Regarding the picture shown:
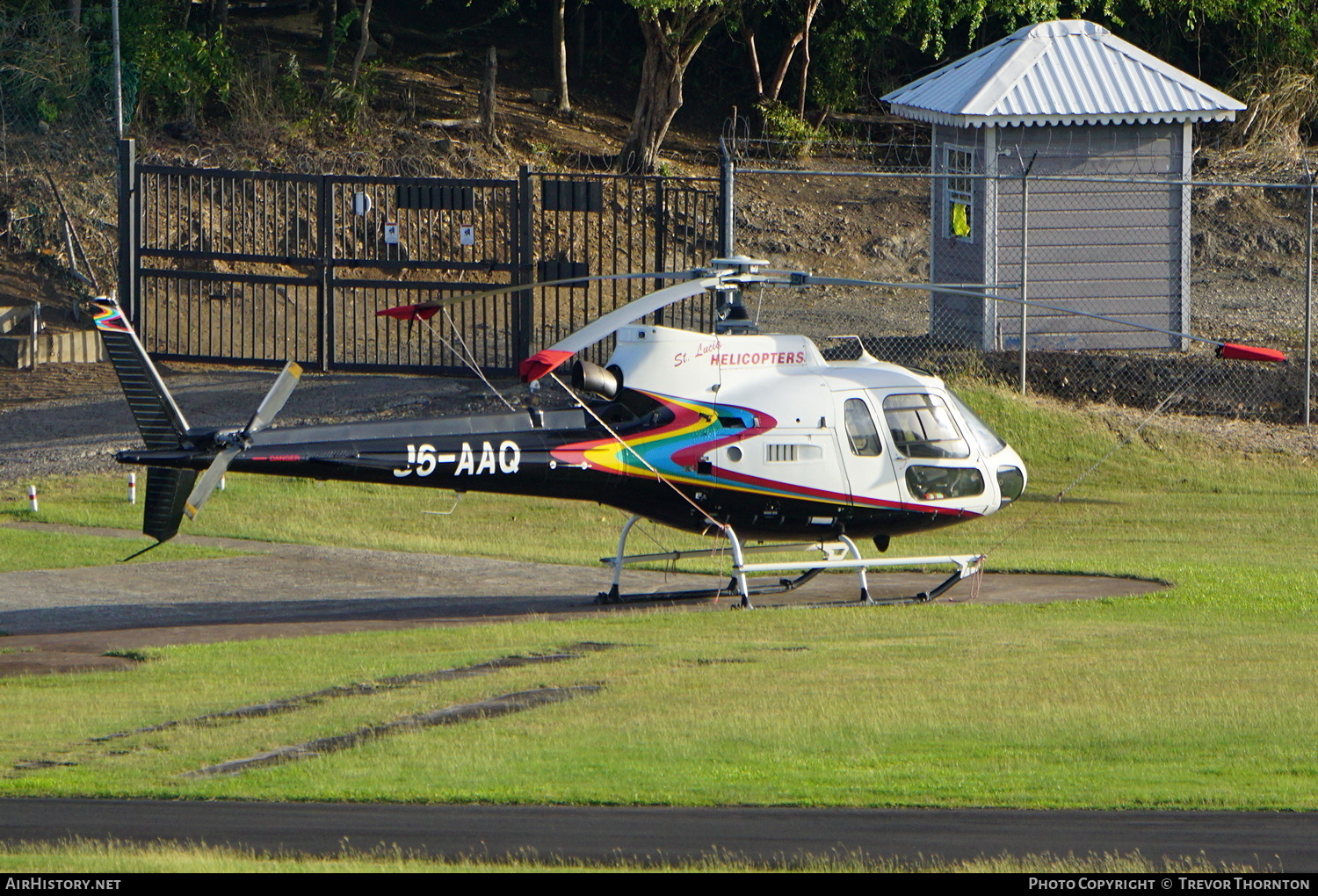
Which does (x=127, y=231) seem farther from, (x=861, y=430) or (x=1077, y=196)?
(x=1077, y=196)

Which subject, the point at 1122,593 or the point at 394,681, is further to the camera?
the point at 1122,593

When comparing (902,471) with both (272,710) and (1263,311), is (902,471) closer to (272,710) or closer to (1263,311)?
(272,710)

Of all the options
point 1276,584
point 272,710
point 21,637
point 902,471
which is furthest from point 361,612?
point 1276,584

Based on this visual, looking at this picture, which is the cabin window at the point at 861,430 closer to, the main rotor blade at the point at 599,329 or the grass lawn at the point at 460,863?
the main rotor blade at the point at 599,329

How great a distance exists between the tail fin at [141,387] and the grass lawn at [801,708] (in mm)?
1800

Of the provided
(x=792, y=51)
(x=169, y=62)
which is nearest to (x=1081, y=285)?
(x=792, y=51)

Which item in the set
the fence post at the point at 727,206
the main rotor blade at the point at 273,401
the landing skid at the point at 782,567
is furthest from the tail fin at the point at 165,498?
the fence post at the point at 727,206

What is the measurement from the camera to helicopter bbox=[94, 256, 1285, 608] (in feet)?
46.2

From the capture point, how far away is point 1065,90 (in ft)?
76.2

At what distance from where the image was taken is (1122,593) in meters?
16.0

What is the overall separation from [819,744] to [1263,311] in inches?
867

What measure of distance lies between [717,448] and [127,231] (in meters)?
12.7

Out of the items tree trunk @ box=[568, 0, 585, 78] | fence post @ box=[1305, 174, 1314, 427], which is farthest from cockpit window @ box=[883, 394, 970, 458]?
tree trunk @ box=[568, 0, 585, 78]

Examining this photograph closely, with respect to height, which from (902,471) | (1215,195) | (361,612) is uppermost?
(1215,195)
